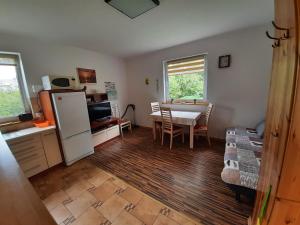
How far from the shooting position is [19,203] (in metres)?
0.56

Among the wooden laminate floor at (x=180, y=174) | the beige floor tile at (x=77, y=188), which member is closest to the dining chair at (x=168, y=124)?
the wooden laminate floor at (x=180, y=174)

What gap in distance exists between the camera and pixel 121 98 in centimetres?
440

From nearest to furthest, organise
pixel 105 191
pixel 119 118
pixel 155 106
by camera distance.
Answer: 1. pixel 105 191
2. pixel 155 106
3. pixel 119 118

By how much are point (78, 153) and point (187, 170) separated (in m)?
2.13

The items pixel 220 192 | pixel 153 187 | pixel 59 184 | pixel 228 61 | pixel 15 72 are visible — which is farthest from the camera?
pixel 228 61

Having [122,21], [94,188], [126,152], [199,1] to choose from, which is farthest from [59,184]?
[199,1]

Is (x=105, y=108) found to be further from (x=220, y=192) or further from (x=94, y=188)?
(x=220, y=192)

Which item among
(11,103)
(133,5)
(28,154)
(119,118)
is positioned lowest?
(28,154)

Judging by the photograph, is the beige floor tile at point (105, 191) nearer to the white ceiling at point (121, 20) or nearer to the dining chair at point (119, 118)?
the dining chair at point (119, 118)

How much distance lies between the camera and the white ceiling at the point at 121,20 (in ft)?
5.30

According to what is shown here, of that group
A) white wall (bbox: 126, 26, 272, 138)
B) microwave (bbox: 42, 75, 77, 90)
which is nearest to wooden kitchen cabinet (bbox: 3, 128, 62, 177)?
microwave (bbox: 42, 75, 77, 90)

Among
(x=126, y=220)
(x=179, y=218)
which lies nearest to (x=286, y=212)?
(x=179, y=218)

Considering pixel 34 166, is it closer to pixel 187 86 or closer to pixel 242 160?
pixel 242 160

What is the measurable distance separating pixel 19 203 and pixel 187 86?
3.51 metres
